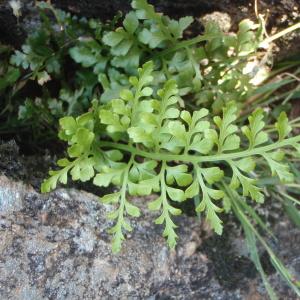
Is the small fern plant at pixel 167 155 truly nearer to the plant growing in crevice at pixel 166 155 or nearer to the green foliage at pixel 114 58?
the plant growing in crevice at pixel 166 155

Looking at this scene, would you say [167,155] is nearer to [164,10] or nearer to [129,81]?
[129,81]

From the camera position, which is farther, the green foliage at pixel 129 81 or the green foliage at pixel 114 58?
the green foliage at pixel 114 58

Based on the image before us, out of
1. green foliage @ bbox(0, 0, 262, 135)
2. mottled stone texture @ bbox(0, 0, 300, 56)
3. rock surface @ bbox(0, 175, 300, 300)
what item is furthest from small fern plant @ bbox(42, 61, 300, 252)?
mottled stone texture @ bbox(0, 0, 300, 56)

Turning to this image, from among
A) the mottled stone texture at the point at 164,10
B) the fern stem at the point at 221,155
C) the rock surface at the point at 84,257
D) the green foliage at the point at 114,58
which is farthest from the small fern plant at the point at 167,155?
the mottled stone texture at the point at 164,10

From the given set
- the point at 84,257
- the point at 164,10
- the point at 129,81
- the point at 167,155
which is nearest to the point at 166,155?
the point at 167,155

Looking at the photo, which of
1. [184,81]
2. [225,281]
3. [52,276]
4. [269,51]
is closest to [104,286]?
[52,276]

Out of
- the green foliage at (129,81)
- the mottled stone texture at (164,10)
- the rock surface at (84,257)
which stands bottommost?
the rock surface at (84,257)

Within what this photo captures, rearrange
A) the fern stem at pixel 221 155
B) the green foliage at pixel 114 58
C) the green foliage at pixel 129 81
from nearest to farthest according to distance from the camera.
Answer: the fern stem at pixel 221 155 → the green foliage at pixel 129 81 → the green foliage at pixel 114 58

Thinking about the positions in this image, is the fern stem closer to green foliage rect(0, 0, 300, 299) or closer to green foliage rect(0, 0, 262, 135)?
green foliage rect(0, 0, 300, 299)
